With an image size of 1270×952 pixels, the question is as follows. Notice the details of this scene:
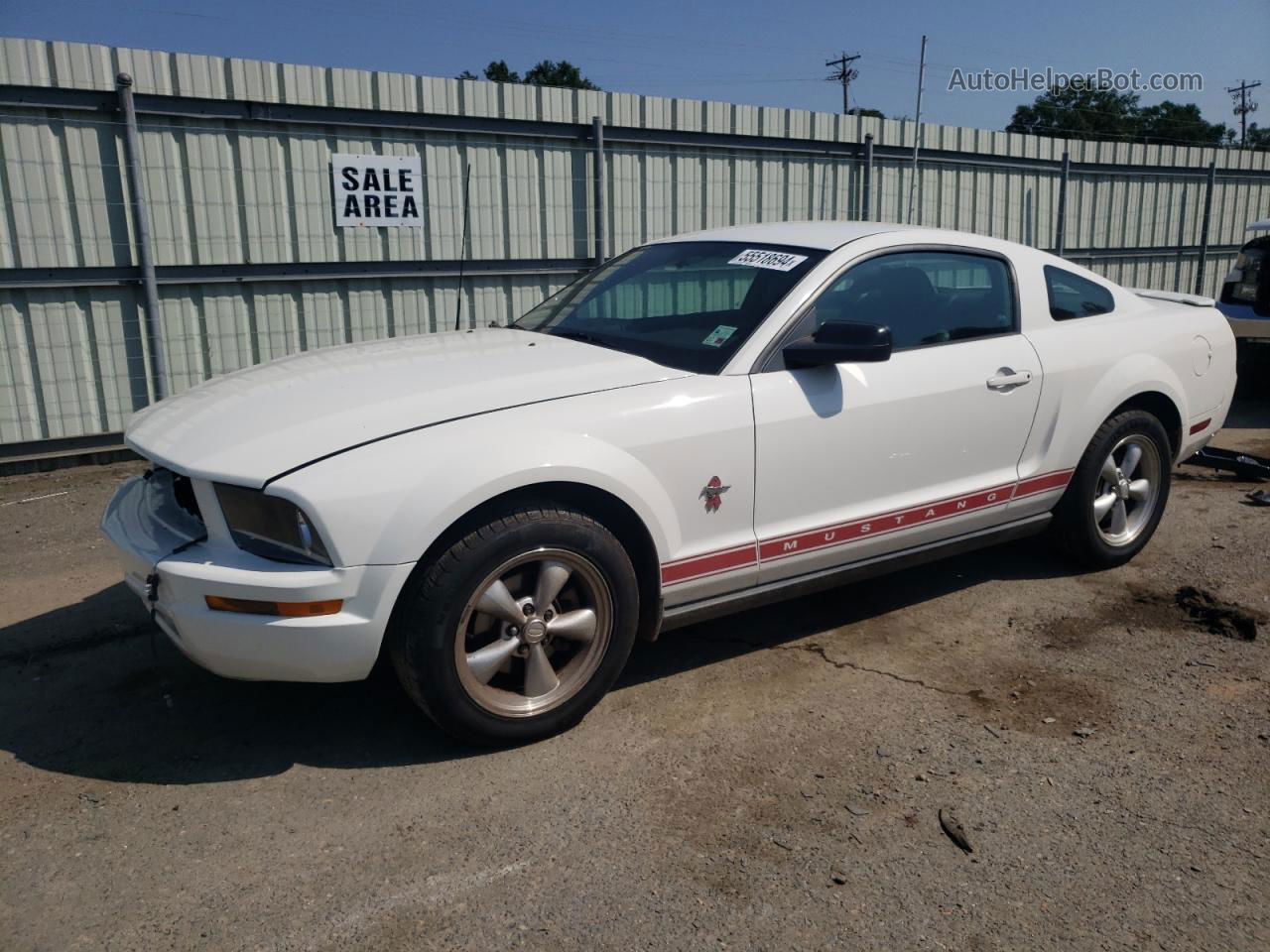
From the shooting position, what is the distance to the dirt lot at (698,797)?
102 inches

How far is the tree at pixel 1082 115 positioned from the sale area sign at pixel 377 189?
154 ft

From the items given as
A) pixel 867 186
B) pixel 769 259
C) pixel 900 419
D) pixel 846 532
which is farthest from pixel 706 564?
pixel 867 186

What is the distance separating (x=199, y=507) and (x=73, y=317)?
5.04 meters

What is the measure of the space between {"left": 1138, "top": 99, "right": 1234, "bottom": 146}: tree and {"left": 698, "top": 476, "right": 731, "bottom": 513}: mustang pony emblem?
57.5 metres

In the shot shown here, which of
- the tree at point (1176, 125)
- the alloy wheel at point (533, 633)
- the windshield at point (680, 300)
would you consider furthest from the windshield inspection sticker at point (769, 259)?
the tree at point (1176, 125)

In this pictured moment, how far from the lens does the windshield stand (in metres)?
3.89

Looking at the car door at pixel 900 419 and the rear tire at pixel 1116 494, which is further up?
the car door at pixel 900 419

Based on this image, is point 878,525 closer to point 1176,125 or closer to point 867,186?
point 867,186

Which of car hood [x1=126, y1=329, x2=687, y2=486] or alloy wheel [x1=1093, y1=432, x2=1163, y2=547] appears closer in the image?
car hood [x1=126, y1=329, x2=687, y2=486]

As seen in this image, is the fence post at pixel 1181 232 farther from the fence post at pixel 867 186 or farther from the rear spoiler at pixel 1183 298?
the rear spoiler at pixel 1183 298

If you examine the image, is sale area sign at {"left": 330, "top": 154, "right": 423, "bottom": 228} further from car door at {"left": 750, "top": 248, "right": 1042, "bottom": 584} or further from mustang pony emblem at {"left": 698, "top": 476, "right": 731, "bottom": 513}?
mustang pony emblem at {"left": 698, "top": 476, "right": 731, "bottom": 513}

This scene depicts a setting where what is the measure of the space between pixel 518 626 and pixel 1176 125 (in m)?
61.4

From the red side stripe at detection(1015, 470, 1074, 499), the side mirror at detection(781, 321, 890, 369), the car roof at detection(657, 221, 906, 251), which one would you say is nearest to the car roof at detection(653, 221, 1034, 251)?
the car roof at detection(657, 221, 906, 251)

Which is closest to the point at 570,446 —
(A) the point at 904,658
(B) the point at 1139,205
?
(A) the point at 904,658
